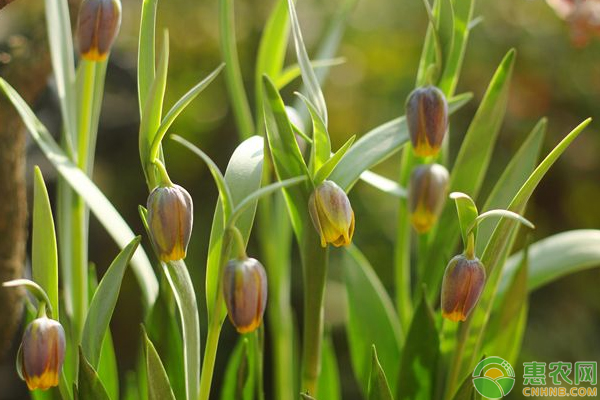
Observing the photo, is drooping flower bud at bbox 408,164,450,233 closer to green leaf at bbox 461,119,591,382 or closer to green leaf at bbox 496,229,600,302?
green leaf at bbox 461,119,591,382

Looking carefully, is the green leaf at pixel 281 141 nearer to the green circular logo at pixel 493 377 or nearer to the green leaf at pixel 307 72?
the green leaf at pixel 307 72

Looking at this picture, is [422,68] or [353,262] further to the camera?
[353,262]

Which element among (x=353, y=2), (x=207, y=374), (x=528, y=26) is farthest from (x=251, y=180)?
(x=528, y=26)

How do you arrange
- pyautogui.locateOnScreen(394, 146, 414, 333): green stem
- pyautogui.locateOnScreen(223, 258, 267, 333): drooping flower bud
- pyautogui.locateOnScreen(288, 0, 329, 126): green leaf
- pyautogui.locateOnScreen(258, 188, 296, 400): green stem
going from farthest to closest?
pyautogui.locateOnScreen(258, 188, 296, 400): green stem → pyautogui.locateOnScreen(394, 146, 414, 333): green stem → pyautogui.locateOnScreen(288, 0, 329, 126): green leaf → pyautogui.locateOnScreen(223, 258, 267, 333): drooping flower bud

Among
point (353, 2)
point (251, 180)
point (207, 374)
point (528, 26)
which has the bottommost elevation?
point (207, 374)

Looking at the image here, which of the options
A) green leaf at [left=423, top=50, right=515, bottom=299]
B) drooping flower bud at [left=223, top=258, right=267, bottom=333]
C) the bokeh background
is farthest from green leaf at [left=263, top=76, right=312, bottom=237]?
the bokeh background

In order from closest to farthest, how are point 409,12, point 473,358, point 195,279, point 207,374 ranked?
point 207,374, point 473,358, point 195,279, point 409,12

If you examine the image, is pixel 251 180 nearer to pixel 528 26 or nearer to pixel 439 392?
pixel 439 392
